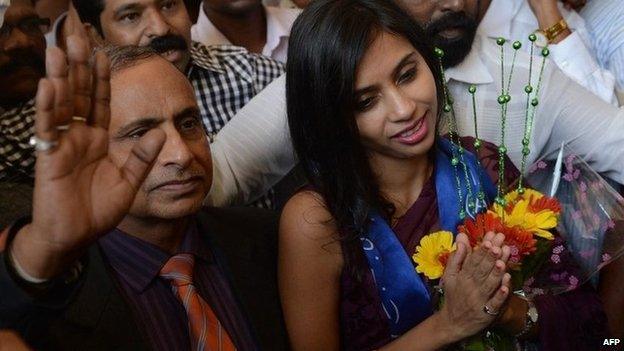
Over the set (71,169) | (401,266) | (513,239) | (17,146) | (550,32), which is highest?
(71,169)

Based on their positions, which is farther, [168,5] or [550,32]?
[550,32]

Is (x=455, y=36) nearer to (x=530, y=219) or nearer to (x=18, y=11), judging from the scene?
(x=530, y=219)

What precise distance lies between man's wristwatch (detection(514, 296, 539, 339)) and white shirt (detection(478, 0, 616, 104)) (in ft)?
2.94

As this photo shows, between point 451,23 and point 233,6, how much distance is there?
2.91ft

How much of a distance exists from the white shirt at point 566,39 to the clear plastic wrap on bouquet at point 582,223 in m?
0.72

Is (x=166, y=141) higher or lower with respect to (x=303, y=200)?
higher

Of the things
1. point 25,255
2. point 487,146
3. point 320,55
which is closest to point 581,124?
point 487,146

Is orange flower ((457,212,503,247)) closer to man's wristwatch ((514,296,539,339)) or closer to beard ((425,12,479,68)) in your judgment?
man's wristwatch ((514,296,539,339))

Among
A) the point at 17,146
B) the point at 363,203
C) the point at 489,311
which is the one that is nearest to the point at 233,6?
the point at 17,146

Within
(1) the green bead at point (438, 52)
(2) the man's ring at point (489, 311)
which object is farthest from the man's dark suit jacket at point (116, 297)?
(1) the green bead at point (438, 52)

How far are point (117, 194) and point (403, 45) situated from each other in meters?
0.72

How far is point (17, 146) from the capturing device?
2051 millimetres

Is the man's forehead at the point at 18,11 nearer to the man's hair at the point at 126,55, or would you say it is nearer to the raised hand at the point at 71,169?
the man's hair at the point at 126,55

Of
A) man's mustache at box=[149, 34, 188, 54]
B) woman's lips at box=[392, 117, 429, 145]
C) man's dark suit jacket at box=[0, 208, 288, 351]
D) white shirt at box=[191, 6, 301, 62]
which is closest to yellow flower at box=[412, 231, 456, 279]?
woman's lips at box=[392, 117, 429, 145]
